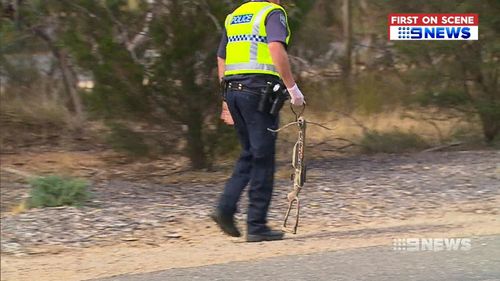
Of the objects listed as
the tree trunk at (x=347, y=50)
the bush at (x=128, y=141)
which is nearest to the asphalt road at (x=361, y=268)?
the bush at (x=128, y=141)

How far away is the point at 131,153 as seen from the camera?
407 inches

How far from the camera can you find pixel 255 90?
648 cm

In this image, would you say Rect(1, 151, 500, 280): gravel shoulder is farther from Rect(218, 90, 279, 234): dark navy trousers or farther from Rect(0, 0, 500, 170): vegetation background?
Rect(0, 0, 500, 170): vegetation background

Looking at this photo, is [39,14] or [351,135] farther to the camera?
[351,135]

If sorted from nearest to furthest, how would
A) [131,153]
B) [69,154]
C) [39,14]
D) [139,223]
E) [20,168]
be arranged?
[139,223] → [131,153] → [39,14] → [20,168] → [69,154]

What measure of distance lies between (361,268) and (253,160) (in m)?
1.33

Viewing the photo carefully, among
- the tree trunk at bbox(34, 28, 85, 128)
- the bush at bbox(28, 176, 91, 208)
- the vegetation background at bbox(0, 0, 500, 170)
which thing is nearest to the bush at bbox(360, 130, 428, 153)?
the vegetation background at bbox(0, 0, 500, 170)

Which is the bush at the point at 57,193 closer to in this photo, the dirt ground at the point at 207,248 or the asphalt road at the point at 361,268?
the dirt ground at the point at 207,248

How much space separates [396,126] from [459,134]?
1.13 meters

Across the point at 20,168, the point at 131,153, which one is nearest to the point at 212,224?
the point at 131,153

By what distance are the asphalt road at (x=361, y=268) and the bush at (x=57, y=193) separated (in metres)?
2.30

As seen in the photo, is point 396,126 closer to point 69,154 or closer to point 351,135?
point 351,135

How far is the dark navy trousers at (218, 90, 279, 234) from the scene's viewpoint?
21.4 ft

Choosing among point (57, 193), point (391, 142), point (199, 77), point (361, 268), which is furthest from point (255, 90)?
point (391, 142)
